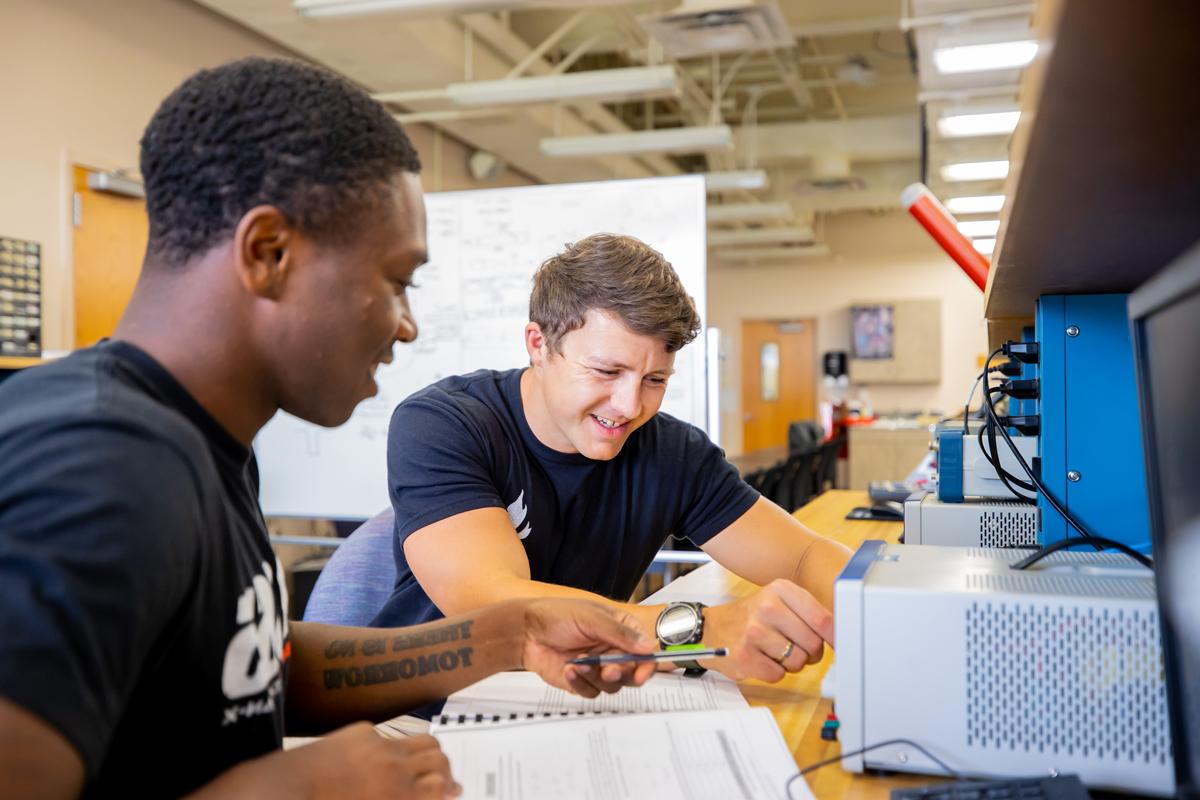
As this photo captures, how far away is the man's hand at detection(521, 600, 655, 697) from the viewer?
1102mm

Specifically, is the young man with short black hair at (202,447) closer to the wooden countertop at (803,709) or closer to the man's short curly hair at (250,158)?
the man's short curly hair at (250,158)

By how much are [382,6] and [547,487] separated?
299 centimetres

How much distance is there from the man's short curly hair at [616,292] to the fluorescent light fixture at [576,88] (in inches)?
129

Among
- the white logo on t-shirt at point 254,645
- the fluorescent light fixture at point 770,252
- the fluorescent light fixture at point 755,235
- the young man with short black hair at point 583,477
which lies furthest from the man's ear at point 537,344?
the fluorescent light fixture at point 770,252

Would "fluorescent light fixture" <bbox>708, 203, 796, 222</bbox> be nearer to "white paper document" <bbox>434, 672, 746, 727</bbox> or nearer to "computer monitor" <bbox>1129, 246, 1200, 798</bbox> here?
"white paper document" <bbox>434, 672, 746, 727</bbox>

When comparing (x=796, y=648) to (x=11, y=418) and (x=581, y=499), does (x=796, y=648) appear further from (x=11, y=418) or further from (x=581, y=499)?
(x=11, y=418)

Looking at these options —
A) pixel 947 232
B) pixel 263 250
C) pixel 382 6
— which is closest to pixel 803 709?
pixel 263 250

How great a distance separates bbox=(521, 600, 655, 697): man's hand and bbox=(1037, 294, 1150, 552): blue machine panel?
2.25 feet

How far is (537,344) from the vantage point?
166 centimetres

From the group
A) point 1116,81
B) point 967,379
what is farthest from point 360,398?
point 967,379

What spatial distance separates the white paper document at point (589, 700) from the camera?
1127mm

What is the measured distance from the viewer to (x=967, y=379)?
11.0 metres

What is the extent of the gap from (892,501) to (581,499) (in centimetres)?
185

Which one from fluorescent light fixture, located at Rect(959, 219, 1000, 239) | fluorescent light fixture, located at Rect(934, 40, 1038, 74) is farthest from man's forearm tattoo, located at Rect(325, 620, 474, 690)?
fluorescent light fixture, located at Rect(934, 40, 1038, 74)
